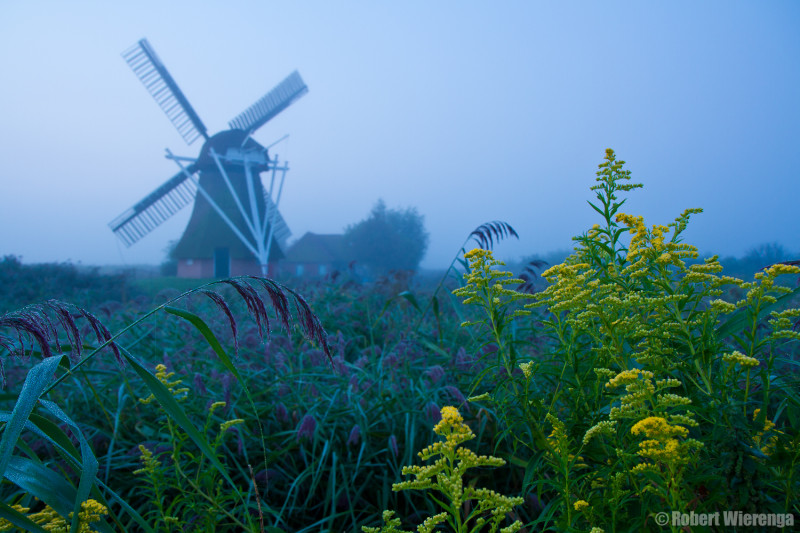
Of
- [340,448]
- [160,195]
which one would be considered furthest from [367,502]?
[160,195]

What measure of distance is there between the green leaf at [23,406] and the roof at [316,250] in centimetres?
3240

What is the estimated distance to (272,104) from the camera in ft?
79.7

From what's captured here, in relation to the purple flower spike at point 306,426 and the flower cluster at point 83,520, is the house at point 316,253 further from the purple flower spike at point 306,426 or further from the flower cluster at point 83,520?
the flower cluster at point 83,520

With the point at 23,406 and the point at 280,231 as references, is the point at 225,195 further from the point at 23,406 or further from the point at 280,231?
the point at 23,406

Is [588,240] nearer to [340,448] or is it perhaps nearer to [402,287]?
[340,448]

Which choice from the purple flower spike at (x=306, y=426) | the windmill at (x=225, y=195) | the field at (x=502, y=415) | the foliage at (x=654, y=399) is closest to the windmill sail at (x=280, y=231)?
the windmill at (x=225, y=195)

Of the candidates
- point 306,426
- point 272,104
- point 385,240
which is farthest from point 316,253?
point 306,426

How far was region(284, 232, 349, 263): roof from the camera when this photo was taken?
111 ft

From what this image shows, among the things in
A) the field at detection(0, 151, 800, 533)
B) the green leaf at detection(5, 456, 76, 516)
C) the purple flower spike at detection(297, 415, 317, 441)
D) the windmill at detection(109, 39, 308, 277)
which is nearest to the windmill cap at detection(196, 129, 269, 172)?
the windmill at detection(109, 39, 308, 277)

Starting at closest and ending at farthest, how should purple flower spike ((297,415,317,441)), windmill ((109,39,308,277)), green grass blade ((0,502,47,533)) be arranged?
green grass blade ((0,502,47,533)) → purple flower spike ((297,415,317,441)) → windmill ((109,39,308,277))

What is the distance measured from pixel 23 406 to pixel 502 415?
1.42 m

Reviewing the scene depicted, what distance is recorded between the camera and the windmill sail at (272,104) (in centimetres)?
2369

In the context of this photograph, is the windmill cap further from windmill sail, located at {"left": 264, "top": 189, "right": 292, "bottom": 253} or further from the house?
the house

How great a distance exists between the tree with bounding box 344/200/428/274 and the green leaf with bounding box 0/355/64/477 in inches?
1127
